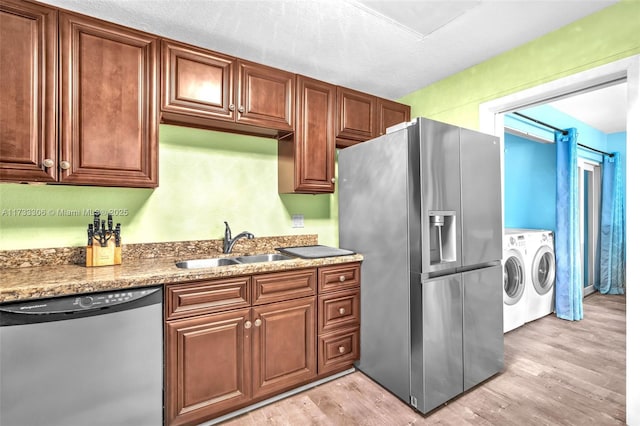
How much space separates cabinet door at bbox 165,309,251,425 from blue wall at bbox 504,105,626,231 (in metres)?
4.01

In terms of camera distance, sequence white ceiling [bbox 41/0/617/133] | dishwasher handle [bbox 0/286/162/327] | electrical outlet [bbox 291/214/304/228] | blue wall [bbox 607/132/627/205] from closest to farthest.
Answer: dishwasher handle [bbox 0/286/162/327] → white ceiling [bbox 41/0/617/133] → electrical outlet [bbox 291/214/304/228] → blue wall [bbox 607/132/627/205]

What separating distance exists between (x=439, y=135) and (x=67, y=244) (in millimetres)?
2504

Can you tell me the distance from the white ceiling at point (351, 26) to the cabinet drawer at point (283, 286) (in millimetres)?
1664

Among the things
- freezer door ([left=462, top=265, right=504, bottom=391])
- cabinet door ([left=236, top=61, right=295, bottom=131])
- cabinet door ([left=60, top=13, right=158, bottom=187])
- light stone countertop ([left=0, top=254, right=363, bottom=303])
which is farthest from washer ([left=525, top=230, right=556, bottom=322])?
cabinet door ([left=60, top=13, right=158, bottom=187])

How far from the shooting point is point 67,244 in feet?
6.17

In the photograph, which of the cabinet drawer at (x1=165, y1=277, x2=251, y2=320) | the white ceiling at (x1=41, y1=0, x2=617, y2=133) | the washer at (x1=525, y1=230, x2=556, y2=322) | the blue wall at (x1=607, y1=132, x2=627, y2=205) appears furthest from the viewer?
the blue wall at (x1=607, y1=132, x2=627, y2=205)

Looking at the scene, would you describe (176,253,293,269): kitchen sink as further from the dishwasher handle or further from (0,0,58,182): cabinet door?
(0,0,58,182): cabinet door

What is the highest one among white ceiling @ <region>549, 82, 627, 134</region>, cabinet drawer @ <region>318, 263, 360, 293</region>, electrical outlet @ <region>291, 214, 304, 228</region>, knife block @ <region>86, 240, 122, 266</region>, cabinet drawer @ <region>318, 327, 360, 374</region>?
white ceiling @ <region>549, 82, 627, 134</region>

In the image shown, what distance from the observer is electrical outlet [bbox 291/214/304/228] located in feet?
9.00

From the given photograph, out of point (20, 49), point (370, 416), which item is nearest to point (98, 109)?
point (20, 49)

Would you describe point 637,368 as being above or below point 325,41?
below

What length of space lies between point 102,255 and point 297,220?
59.0 inches

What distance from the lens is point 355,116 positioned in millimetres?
2695

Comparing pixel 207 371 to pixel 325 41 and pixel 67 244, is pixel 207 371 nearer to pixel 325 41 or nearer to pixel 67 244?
pixel 67 244
